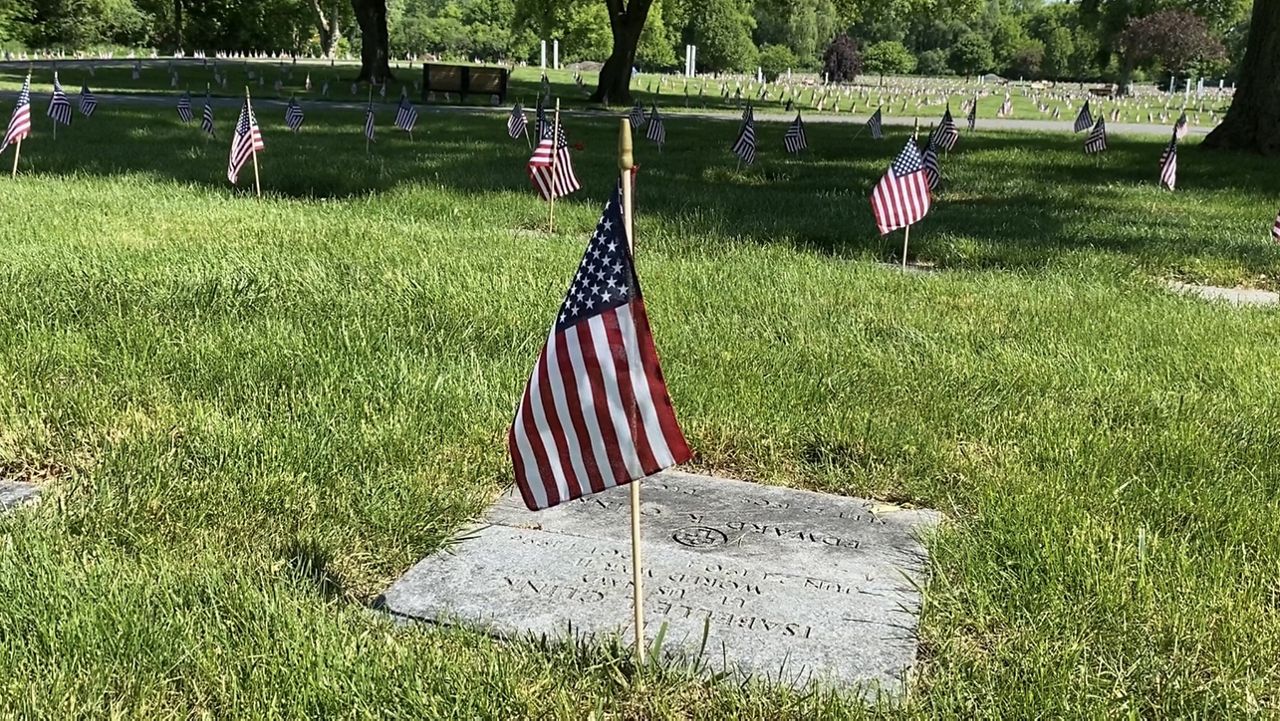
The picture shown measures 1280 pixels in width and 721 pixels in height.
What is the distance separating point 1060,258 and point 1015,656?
6061mm

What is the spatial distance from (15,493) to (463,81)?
27.4 meters

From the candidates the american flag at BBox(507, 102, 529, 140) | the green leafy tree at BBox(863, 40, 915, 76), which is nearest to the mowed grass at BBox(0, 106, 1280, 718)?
the american flag at BBox(507, 102, 529, 140)

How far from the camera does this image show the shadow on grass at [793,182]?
8.62 m

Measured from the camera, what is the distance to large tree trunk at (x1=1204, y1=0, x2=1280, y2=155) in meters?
16.9

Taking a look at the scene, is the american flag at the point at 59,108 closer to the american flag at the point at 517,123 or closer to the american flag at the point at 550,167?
the american flag at the point at 517,123

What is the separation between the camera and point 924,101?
148 ft

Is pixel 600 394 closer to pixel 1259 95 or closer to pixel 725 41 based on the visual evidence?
pixel 1259 95

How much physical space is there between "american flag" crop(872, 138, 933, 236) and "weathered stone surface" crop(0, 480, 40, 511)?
5263 mm

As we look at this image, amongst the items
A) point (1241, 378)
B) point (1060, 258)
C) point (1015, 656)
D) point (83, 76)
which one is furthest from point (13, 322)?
point (83, 76)

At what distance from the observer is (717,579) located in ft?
9.71

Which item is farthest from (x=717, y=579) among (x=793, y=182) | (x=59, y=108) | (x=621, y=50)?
(x=621, y=50)

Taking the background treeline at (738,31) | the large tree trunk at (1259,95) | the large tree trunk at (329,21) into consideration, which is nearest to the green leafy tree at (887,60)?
the background treeline at (738,31)

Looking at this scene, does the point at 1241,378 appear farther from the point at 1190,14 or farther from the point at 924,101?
the point at 1190,14

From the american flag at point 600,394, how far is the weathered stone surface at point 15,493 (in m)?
1.97
